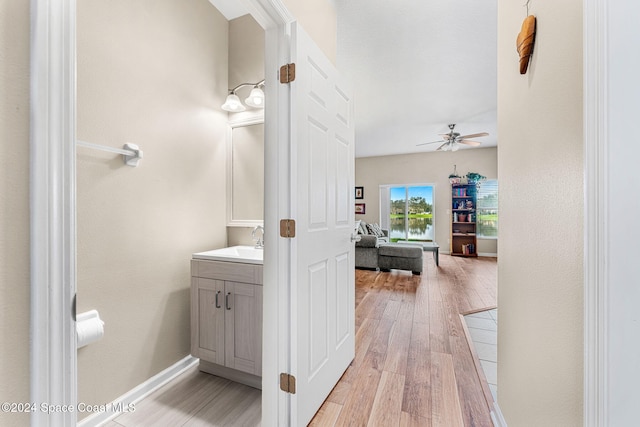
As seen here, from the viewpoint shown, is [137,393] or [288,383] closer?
[288,383]

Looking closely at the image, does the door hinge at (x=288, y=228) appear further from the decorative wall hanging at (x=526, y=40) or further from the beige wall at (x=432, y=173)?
the beige wall at (x=432, y=173)

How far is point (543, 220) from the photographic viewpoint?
927mm

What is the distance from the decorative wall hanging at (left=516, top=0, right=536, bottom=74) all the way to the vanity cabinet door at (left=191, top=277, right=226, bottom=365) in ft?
6.20

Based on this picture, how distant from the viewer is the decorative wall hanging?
36.9 inches

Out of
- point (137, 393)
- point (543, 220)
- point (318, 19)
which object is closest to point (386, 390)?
point (543, 220)

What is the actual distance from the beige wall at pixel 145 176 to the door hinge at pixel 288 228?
102cm

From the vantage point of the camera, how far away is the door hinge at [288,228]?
1.28m

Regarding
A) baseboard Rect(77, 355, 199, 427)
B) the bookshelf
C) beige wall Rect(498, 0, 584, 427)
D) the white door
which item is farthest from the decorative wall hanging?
the bookshelf

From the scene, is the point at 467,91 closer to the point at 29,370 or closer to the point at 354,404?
the point at 354,404

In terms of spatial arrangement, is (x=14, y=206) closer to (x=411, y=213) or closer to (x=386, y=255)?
(x=386, y=255)

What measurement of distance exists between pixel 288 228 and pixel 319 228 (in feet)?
0.88

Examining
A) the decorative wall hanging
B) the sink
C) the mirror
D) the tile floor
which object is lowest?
the tile floor

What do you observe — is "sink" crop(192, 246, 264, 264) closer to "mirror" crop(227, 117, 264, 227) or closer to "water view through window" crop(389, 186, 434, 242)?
"mirror" crop(227, 117, 264, 227)

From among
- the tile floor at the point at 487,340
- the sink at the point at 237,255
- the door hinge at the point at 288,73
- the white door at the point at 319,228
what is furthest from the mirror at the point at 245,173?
A: the tile floor at the point at 487,340
